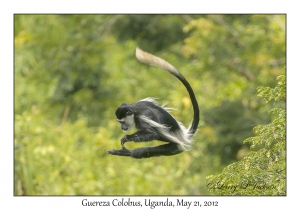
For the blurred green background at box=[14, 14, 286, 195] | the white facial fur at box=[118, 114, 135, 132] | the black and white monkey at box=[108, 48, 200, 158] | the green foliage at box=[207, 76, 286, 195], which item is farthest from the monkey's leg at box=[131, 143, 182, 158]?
the blurred green background at box=[14, 14, 286, 195]

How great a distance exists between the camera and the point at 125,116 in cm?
303

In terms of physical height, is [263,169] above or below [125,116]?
below

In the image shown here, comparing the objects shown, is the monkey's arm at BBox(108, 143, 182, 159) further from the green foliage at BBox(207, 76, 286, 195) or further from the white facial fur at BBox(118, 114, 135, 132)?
the green foliage at BBox(207, 76, 286, 195)

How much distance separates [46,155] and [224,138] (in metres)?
2.84

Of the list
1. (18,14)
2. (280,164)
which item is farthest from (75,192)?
(280,164)

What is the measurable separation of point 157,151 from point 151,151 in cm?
4

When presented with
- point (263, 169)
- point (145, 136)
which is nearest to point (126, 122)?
point (145, 136)

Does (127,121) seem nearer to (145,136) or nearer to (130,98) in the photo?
(145,136)

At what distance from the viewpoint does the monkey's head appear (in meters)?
3.01

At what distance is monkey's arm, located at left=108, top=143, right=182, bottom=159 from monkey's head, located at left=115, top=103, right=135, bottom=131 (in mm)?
141

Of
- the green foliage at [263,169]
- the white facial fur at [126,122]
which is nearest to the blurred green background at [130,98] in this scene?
the green foliage at [263,169]

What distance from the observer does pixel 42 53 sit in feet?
28.4

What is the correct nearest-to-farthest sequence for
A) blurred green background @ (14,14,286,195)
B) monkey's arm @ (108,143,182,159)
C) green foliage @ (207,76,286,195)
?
1. monkey's arm @ (108,143,182,159)
2. green foliage @ (207,76,286,195)
3. blurred green background @ (14,14,286,195)
